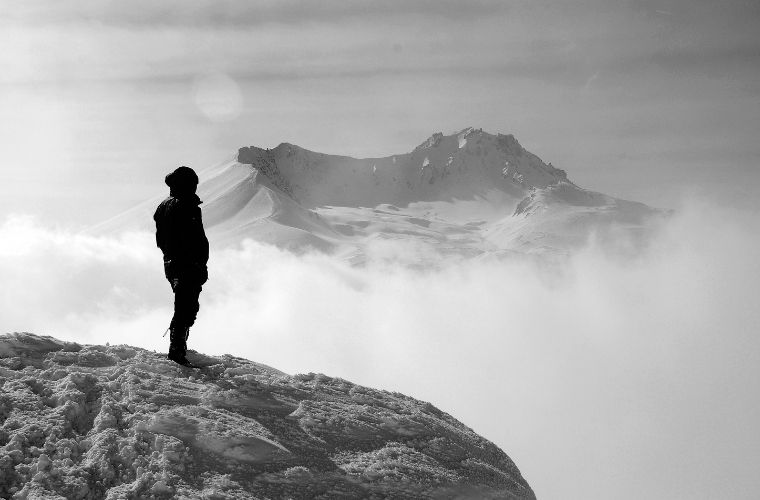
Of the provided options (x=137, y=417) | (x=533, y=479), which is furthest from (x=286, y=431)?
(x=533, y=479)

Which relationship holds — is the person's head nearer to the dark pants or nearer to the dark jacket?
the dark jacket

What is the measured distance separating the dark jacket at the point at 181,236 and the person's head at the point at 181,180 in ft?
0.26

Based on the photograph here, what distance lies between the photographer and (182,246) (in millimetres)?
9031

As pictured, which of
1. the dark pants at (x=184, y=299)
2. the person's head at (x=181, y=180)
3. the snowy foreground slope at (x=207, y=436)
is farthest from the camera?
the dark pants at (x=184, y=299)

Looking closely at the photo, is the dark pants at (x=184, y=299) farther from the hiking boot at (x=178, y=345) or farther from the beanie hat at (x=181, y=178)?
the beanie hat at (x=181, y=178)

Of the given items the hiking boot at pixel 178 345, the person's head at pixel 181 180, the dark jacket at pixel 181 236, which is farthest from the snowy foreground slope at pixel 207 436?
the person's head at pixel 181 180

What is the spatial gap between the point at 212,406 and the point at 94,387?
4.31 ft

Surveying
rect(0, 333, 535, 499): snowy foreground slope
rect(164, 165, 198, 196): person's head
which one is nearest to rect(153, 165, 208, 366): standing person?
rect(164, 165, 198, 196): person's head

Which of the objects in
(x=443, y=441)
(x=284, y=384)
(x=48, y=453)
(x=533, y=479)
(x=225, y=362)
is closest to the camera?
(x=48, y=453)

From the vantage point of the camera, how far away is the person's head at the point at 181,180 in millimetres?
8969

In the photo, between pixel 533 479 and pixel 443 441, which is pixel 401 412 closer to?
pixel 443 441

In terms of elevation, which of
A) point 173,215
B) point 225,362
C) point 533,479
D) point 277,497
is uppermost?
point 533,479

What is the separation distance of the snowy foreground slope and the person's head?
224cm

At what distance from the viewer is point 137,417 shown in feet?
23.0
